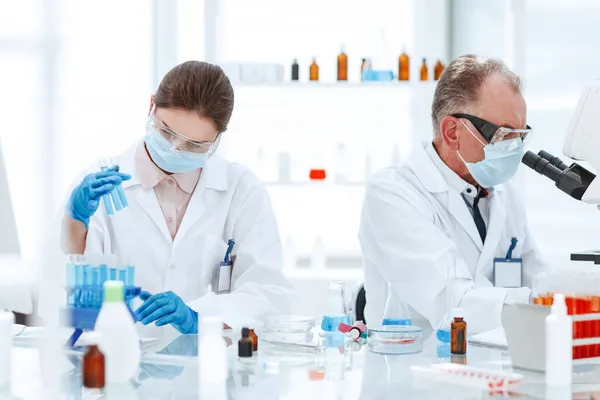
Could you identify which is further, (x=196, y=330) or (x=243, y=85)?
(x=243, y=85)

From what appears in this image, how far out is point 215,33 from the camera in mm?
4336

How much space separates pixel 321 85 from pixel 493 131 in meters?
1.84

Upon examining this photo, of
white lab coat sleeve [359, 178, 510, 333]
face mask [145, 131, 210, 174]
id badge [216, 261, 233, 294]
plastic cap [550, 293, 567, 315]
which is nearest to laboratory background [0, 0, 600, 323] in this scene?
white lab coat sleeve [359, 178, 510, 333]

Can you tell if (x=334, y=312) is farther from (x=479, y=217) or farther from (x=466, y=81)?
(x=466, y=81)

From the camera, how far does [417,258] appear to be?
7.55 ft

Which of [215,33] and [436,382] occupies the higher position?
[215,33]

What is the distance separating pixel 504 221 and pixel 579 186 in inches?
26.0

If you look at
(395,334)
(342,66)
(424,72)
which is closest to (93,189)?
(395,334)

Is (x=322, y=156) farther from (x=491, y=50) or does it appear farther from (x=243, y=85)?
(x=491, y=50)

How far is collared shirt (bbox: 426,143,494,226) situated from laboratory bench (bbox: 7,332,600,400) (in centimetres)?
83

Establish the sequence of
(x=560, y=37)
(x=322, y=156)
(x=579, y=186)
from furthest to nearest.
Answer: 1. (x=322, y=156)
2. (x=560, y=37)
3. (x=579, y=186)

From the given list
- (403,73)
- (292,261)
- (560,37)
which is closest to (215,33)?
(403,73)

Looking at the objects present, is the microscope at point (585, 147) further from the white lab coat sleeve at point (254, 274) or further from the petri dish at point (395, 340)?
the white lab coat sleeve at point (254, 274)

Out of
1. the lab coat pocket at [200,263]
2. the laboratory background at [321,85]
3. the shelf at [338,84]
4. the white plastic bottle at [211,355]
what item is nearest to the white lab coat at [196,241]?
the lab coat pocket at [200,263]
